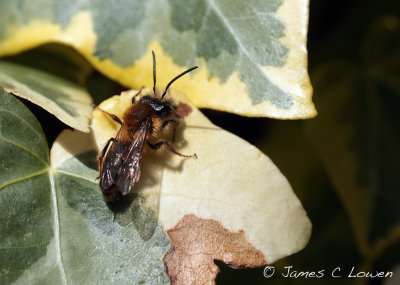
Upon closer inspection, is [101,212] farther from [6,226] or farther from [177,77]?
[177,77]

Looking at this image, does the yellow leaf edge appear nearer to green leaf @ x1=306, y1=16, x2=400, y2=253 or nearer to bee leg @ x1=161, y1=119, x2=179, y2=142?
bee leg @ x1=161, y1=119, x2=179, y2=142

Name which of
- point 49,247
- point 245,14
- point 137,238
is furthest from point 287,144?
point 49,247

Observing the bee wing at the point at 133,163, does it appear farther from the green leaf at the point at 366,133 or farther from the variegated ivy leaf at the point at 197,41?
the green leaf at the point at 366,133

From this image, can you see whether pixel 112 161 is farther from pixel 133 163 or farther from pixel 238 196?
pixel 238 196

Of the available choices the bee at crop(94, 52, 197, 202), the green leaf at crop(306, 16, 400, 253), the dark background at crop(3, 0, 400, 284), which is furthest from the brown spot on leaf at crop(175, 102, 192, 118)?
the green leaf at crop(306, 16, 400, 253)

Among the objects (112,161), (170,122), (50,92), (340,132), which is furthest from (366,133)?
(50,92)

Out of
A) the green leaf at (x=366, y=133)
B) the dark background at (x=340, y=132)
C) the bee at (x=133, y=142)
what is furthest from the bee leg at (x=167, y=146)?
the green leaf at (x=366, y=133)
